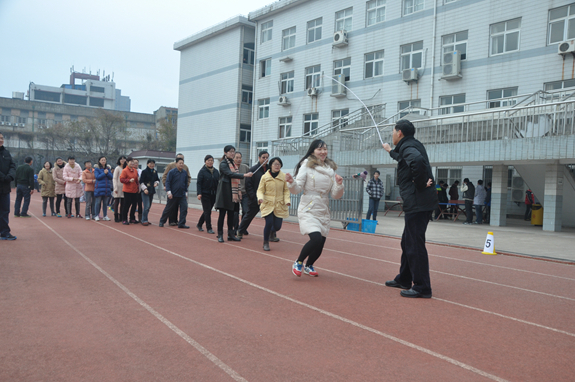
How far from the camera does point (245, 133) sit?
41.3 m

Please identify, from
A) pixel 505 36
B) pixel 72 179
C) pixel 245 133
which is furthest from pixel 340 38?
pixel 72 179

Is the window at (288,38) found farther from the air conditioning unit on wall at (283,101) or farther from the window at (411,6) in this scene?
the window at (411,6)

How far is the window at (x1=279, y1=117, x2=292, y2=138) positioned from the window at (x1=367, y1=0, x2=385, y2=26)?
9328 millimetres

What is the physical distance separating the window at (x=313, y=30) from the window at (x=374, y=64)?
16.6ft

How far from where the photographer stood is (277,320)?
4930 mm

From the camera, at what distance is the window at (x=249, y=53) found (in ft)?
134

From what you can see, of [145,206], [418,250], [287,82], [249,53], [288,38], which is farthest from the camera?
[249,53]

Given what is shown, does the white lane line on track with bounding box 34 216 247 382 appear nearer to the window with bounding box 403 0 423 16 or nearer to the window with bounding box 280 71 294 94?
the window with bounding box 403 0 423 16

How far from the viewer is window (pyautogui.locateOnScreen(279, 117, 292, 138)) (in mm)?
35688

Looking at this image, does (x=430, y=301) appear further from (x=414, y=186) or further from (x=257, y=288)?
(x=257, y=288)

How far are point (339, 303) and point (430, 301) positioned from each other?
121cm

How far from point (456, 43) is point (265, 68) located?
17011mm

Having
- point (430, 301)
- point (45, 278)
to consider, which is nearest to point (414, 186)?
point (430, 301)

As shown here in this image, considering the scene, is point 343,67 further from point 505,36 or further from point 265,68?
point 505,36
